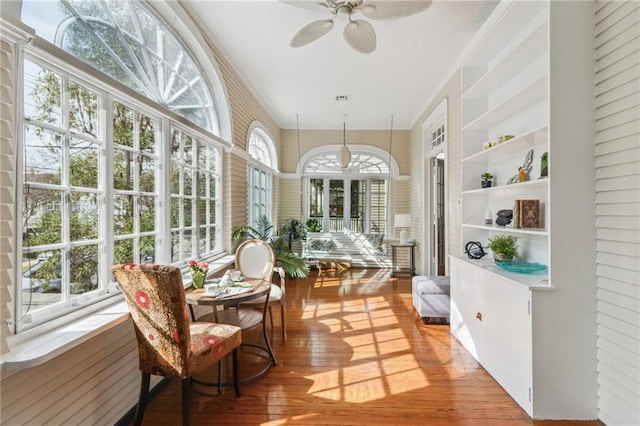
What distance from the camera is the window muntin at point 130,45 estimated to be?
1721 millimetres

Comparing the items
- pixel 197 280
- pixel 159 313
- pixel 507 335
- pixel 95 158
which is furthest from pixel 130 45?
pixel 507 335

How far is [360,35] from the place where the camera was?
7.75 ft

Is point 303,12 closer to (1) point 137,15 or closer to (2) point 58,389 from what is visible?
(1) point 137,15

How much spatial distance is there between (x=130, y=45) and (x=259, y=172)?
3295 millimetres

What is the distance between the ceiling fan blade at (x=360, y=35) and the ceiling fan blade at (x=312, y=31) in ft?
0.52

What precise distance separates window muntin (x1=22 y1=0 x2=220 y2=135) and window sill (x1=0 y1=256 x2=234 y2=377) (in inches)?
63.7

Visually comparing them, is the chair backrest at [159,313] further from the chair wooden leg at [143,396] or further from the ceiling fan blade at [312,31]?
the ceiling fan blade at [312,31]

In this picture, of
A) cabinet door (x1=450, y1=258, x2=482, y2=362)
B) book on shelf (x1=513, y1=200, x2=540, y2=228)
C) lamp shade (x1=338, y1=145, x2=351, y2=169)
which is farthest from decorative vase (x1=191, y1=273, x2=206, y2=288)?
lamp shade (x1=338, y1=145, x2=351, y2=169)

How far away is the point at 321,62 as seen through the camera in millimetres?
3758

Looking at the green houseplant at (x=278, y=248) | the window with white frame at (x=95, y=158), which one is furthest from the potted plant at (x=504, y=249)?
the window with white frame at (x=95, y=158)

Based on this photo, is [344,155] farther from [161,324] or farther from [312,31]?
[161,324]

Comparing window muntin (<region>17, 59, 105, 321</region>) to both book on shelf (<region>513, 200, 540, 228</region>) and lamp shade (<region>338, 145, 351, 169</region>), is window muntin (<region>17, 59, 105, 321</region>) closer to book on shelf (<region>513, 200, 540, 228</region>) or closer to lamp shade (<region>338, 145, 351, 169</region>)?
book on shelf (<region>513, 200, 540, 228</region>)

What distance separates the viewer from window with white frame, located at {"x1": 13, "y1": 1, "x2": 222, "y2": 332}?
1.50m

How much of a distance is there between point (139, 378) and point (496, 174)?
151 inches
